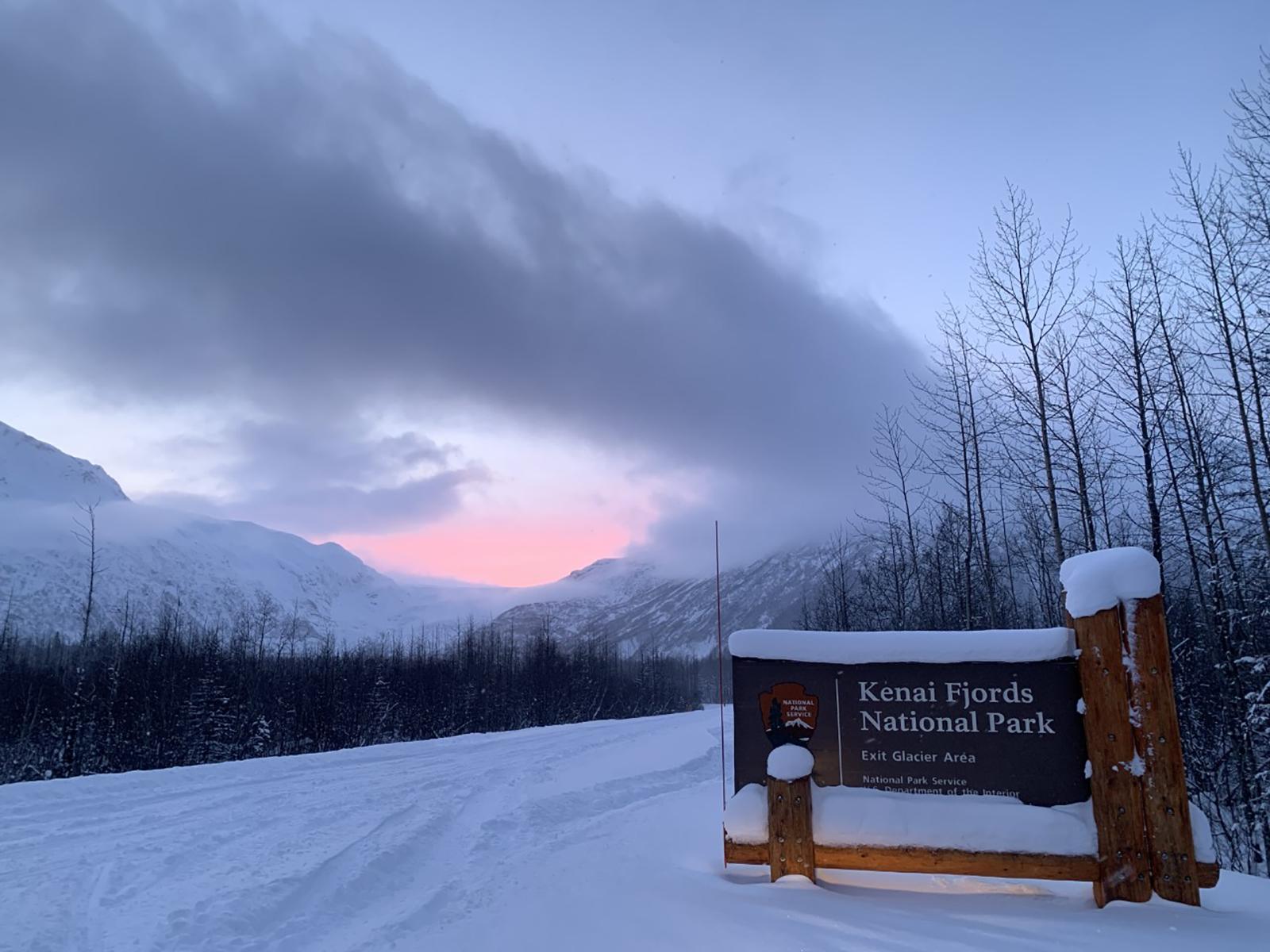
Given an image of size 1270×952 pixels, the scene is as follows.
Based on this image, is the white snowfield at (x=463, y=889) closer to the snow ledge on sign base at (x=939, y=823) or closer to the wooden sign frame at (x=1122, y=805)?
the wooden sign frame at (x=1122, y=805)

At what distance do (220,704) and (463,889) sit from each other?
105ft

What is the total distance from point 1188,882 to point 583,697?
6045cm

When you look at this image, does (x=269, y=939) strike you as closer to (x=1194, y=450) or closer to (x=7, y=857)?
(x=7, y=857)

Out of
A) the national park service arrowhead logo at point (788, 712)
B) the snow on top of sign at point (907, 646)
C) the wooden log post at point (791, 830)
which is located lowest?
the wooden log post at point (791, 830)

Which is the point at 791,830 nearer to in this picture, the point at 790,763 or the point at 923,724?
the point at 790,763

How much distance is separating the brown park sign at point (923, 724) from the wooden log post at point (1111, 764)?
0.38 ft

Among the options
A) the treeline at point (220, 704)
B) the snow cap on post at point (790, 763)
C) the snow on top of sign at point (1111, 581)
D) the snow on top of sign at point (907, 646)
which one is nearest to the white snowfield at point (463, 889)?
the snow cap on post at point (790, 763)

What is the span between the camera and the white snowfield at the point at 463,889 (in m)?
4.64

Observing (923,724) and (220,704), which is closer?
(923,724)

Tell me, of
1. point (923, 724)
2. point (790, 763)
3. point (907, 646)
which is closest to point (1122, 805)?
point (923, 724)

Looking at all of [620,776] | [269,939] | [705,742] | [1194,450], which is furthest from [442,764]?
[1194,450]

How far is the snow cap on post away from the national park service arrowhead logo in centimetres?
17

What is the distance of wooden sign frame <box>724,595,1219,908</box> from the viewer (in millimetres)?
4961

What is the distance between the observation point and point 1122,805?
5117 mm
